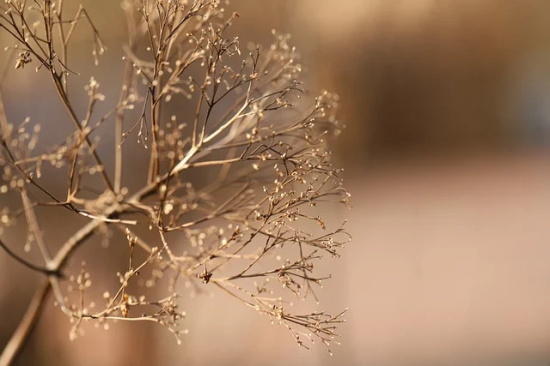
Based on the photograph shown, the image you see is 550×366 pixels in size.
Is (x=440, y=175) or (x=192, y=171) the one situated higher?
(x=440, y=175)

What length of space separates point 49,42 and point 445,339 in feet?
3.09

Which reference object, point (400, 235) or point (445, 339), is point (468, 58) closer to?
point (400, 235)

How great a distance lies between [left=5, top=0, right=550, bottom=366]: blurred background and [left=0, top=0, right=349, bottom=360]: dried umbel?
0.60 ft

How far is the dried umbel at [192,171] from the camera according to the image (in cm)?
67

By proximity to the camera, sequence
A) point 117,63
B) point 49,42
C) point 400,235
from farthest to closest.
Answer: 1. point 400,235
2. point 117,63
3. point 49,42

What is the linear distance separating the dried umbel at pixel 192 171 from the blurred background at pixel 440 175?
0.18 m

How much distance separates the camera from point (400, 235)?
121 cm

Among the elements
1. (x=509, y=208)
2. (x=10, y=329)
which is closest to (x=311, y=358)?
(x=509, y=208)

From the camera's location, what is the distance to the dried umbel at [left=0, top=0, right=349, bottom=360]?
67cm

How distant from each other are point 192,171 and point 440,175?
19.2 inches

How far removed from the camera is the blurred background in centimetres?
118

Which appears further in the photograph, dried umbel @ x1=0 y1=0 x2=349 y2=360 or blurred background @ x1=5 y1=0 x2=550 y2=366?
blurred background @ x1=5 y1=0 x2=550 y2=366

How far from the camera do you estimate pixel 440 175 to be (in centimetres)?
119

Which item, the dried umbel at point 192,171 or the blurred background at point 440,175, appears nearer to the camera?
the dried umbel at point 192,171
